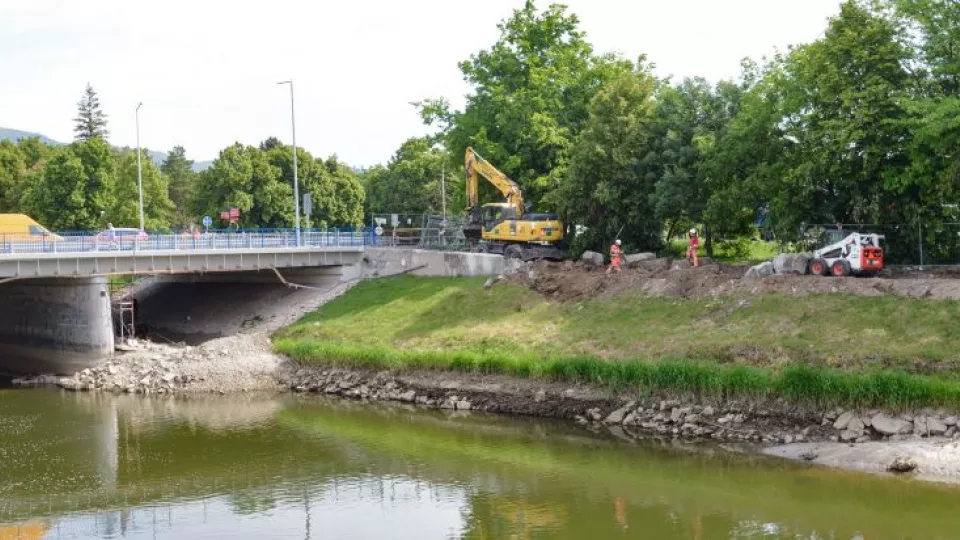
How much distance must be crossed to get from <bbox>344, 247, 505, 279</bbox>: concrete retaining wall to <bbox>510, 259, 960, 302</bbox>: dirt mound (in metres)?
3.02

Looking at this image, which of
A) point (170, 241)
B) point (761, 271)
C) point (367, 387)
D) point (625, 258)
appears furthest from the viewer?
point (625, 258)

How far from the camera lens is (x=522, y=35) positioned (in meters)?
62.1

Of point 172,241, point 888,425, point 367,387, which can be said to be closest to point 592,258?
point 367,387

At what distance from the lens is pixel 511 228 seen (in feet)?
177

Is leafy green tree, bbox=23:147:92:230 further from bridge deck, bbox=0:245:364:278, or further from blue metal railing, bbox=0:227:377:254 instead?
bridge deck, bbox=0:245:364:278

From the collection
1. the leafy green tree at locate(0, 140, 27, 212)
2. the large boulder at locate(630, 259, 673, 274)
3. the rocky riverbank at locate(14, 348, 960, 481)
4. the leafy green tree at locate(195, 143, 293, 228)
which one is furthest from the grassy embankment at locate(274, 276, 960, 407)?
the leafy green tree at locate(0, 140, 27, 212)

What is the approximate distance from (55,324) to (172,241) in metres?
8.12

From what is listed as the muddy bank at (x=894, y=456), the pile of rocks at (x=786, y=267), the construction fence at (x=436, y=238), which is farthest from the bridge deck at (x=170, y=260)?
the muddy bank at (x=894, y=456)

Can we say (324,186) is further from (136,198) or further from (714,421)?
(714,421)

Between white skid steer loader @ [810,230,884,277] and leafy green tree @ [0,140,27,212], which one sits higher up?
leafy green tree @ [0,140,27,212]

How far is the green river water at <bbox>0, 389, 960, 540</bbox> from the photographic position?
78.1 ft

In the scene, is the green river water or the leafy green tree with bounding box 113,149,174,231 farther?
the leafy green tree with bounding box 113,149,174,231

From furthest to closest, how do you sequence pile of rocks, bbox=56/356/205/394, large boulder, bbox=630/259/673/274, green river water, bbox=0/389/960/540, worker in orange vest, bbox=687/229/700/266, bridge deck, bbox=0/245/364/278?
large boulder, bbox=630/259/673/274 → worker in orange vest, bbox=687/229/700/266 → pile of rocks, bbox=56/356/205/394 → bridge deck, bbox=0/245/364/278 → green river water, bbox=0/389/960/540

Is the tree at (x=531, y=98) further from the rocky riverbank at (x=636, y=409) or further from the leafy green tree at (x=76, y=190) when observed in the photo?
the leafy green tree at (x=76, y=190)
